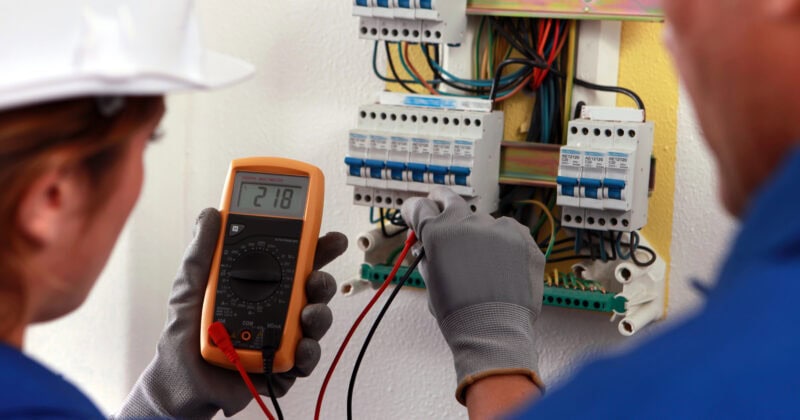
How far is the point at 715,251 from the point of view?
Answer: 122 cm

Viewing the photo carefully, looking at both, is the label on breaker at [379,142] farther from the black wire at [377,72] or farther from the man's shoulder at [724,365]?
the man's shoulder at [724,365]

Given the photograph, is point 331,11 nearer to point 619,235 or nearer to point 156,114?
point 619,235

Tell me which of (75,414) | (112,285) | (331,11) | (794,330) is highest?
(331,11)

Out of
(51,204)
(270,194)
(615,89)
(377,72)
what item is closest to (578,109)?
(615,89)

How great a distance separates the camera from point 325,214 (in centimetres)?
141

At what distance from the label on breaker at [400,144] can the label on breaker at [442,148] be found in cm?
4

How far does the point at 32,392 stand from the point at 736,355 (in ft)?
1.37

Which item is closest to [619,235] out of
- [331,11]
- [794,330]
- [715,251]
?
[715,251]

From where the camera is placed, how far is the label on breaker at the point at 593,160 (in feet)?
3.63

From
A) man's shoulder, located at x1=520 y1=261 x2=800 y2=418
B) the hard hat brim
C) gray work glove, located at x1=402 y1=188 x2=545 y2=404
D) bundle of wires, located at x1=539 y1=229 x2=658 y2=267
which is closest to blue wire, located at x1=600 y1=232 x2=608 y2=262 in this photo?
bundle of wires, located at x1=539 y1=229 x2=658 y2=267

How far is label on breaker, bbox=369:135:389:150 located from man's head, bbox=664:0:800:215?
0.70 meters

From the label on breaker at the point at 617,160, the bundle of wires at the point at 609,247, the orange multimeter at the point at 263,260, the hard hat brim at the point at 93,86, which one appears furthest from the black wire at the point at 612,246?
the hard hat brim at the point at 93,86

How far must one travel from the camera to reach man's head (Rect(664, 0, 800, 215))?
41cm

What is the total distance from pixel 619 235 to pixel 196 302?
1.74 feet
